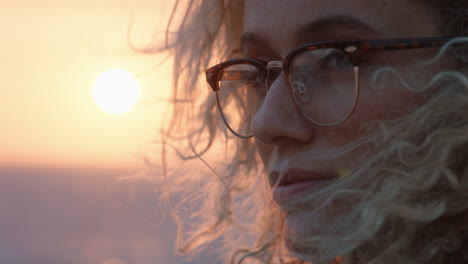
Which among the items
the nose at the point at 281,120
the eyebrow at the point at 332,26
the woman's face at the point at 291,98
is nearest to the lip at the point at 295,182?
the woman's face at the point at 291,98

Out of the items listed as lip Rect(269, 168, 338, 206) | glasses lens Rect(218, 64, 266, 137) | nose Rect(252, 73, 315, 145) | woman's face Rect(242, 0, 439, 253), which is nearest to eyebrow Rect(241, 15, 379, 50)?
woman's face Rect(242, 0, 439, 253)

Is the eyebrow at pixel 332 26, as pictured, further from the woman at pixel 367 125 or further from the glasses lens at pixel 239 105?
the glasses lens at pixel 239 105

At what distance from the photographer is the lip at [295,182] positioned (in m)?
1.74

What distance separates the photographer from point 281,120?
68.6 inches

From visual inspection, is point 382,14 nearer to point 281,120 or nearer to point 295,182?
point 281,120

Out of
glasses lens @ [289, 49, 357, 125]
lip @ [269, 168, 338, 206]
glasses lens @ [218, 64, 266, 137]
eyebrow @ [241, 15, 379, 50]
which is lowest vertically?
lip @ [269, 168, 338, 206]

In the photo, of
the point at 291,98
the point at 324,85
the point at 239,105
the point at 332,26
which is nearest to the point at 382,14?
the point at 332,26

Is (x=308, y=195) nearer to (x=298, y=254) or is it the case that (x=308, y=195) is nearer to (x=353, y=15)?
(x=298, y=254)

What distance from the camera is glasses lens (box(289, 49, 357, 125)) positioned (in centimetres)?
164

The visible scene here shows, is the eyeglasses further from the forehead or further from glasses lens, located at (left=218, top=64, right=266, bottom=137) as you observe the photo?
glasses lens, located at (left=218, top=64, right=266, bottom=137)

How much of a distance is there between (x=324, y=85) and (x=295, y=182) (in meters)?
0.34

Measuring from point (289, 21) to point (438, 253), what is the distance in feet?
2.73

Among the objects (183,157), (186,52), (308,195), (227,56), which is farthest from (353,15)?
(183,157)

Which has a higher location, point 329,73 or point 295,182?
point 329,73
